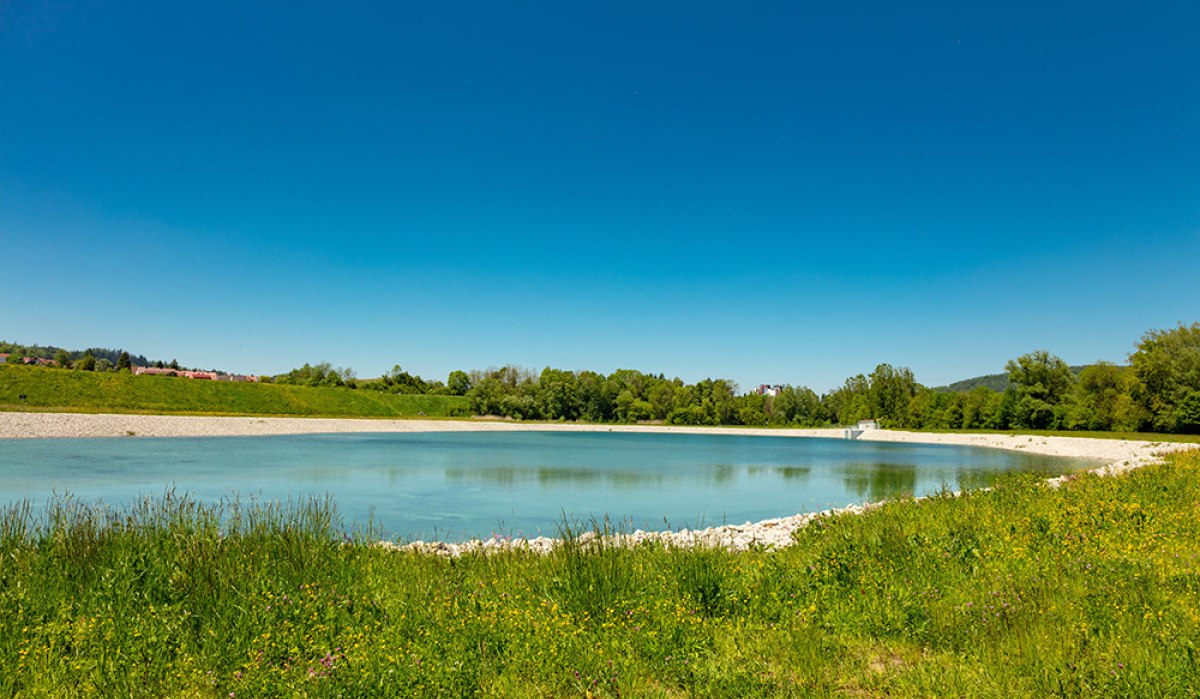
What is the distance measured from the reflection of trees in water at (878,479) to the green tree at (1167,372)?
35.5 metres

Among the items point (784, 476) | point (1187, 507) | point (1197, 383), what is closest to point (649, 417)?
point (1197, 383)

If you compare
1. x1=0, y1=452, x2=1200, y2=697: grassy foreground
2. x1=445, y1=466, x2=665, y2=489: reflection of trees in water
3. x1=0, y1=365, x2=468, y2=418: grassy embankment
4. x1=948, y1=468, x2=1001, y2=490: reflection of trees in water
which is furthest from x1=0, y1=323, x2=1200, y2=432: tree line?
x1=0, y1=452, x2=1200, y2=697: grassy foreground

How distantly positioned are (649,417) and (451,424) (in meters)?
40.9

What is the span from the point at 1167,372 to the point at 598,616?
239ft

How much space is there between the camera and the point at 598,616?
5.74 meters

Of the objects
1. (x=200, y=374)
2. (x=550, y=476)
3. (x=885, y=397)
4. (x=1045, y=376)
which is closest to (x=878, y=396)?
(x=885, y=397)

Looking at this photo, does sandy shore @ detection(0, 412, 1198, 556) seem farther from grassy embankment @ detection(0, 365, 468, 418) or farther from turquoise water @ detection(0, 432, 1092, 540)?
grassy embankment @ detection(0, 365, 468, 418)

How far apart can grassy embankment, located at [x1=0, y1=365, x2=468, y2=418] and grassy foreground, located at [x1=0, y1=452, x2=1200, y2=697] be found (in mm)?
63803

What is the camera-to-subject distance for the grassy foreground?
4312 mm

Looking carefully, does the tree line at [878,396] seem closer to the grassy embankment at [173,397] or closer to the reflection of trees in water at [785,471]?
the grassy embankment at [173,397]

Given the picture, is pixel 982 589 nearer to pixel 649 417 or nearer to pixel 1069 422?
pixel 1069 422

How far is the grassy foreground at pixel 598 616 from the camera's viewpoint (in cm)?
431

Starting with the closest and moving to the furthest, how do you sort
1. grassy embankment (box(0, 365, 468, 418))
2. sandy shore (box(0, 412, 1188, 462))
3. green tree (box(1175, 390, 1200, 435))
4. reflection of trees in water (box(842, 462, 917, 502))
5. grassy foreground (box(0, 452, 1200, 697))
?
grassy foreground (box(0, 452, 1200, 697)), reflection of trees in water (box(842, 462, 917, 502)), sandy shore (box(0, 412, 1188, 462)), green tree (box(1175, 390, 1200, 435)), grassy embankment (box(0, 365, 468, 418))

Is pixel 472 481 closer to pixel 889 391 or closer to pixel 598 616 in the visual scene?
pixel 598 616
